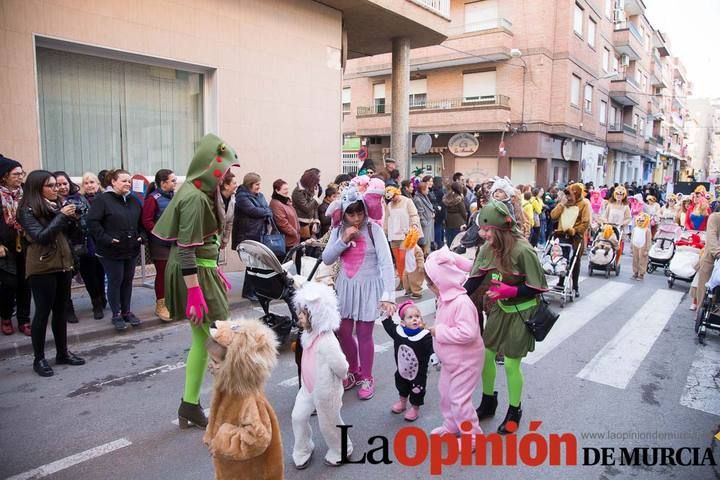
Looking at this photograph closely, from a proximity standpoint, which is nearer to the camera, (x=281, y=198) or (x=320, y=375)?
(x=320, y=375)

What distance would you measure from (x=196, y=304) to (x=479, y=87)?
24.3 m

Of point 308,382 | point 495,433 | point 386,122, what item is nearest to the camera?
point 308,382

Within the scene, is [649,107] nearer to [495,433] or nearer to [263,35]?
[263,35]

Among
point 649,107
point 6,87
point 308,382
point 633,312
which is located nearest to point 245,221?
point 6,87

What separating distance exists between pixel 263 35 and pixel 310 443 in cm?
901

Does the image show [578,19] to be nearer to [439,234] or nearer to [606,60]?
[606,60]

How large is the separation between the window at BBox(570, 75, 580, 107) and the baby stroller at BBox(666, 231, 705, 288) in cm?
1773

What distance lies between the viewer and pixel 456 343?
3.64 m

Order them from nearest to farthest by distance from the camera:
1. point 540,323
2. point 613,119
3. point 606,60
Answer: point 540,323
point 606,60
point 613,119

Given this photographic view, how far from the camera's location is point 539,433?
13.3 ft

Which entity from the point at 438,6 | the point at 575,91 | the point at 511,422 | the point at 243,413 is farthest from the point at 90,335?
the point at 575,91

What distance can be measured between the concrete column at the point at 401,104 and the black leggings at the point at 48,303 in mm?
10091

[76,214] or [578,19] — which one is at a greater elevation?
[578,19]

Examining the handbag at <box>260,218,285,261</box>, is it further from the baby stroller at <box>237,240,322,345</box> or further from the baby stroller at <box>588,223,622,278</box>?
the baby stroller at <box>588,223,622,278</box>
